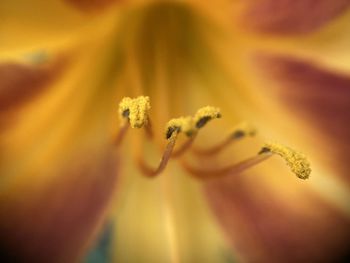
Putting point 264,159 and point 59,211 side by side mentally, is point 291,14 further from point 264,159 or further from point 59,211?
point 59,211

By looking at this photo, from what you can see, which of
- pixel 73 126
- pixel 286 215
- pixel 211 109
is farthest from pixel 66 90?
pixel 286 215

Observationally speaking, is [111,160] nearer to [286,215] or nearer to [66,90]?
[66,90]

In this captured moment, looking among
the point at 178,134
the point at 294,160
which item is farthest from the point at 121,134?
the point at 294,160

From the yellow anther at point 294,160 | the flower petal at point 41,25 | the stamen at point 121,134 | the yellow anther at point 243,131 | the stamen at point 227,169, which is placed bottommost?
the yellow anther at point 294,160

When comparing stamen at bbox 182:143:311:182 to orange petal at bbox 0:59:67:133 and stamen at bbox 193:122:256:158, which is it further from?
orange petal at bbox 0:59:67:133

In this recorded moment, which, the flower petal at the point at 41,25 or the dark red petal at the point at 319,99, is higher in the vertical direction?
the flower petal at the point at 41,25

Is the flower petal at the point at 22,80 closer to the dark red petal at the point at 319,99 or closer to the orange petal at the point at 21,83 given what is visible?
the orange petal at the point at 21,83

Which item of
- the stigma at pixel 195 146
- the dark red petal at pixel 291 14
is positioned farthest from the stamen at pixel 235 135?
the dark red petal at pixel 291 14

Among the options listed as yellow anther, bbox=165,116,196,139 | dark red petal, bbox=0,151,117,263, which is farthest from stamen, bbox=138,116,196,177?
dark red petal, bbox=0,151,117,263
